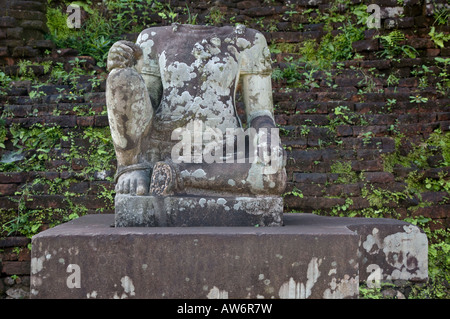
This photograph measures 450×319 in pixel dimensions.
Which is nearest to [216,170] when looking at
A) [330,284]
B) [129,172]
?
[129,172]

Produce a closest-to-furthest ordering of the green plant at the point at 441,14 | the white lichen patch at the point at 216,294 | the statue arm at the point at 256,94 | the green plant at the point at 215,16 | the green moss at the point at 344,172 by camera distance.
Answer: the white lichen patch at the point at 216,294
the statue arm at the point at 256,94
the green moss at the point at 344,172
the green plant at the point at 441,14
the green plant at the point at 215,16

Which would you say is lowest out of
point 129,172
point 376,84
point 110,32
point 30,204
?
point 30,204

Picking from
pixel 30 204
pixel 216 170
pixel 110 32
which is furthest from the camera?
pixel 110 32

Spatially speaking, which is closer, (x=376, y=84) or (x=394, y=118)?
(x=394, y=118)

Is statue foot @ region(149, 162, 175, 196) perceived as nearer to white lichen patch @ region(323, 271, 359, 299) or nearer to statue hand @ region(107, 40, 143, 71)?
statue hand @ region(107, 40, 143, 71)

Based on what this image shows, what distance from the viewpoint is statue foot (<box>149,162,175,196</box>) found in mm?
2492

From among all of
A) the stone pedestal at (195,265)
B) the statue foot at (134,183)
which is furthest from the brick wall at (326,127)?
the stone pedestal at (195,265)

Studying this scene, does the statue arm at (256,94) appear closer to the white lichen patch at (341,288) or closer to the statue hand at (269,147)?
the statue hand at (269,147)

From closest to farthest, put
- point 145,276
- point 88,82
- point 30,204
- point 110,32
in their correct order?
point 145,276, point 30,204, point 88,82, point 110,32

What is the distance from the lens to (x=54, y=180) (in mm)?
4617

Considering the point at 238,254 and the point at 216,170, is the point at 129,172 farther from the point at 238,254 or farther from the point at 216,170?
the point at 238,254

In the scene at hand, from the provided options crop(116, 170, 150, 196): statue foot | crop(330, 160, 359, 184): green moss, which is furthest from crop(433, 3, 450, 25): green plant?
crop(116, 170, 150, 196): statue foot

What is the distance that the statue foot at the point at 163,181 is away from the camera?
2.49 metres

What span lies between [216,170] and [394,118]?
116 inches
